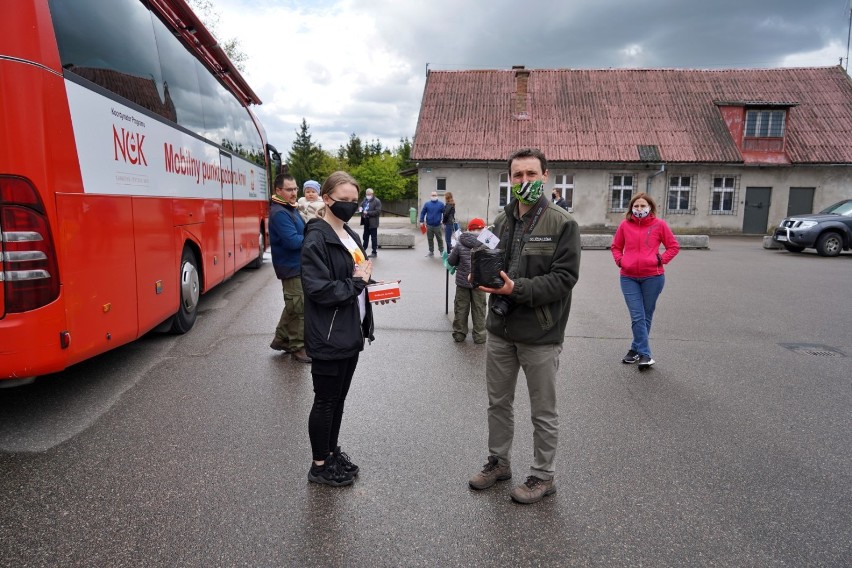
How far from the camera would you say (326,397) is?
3436mm

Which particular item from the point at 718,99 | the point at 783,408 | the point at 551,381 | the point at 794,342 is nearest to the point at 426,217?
the point at 794,342

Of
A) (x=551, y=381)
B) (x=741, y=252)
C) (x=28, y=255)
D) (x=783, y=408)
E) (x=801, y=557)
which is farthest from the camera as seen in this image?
(x=741, y=252)

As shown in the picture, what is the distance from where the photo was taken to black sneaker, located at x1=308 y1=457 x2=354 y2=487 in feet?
11.5

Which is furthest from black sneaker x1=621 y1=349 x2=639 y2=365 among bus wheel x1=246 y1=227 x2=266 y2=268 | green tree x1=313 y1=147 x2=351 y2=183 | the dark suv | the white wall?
green tree x1=313 y1=147 x2=351 y2=183

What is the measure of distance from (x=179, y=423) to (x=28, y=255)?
1.59m

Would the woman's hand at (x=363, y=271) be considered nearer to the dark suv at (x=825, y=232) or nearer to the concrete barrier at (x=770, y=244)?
the dark suv at (x=825, y=232)

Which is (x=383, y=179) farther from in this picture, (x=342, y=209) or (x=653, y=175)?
(x=342, y=209)

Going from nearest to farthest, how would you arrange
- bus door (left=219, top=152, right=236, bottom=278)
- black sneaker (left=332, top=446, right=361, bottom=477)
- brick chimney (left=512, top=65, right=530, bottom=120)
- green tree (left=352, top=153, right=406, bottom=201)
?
1. black sneaker (left=332, top=446, right=361, bottom=477)
2. bus door (left=219, top=152, right=236, bottom=278)
3. brick chimney (left=512, top=65, right=530, bottom=120)
4. green tree (left=352, top=153, right=406, bottom=201)

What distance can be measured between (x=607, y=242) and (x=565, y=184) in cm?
828

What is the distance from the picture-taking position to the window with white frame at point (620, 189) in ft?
90.5

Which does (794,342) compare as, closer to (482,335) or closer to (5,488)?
(482,335)

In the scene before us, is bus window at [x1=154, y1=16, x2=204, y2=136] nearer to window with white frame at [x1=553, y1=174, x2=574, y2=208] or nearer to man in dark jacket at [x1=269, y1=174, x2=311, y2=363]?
man in dark jacket at [x1=269, y1=174, x2=311, y2=363]

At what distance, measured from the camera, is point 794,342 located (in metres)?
7.39

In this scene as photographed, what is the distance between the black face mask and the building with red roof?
23908 mm
